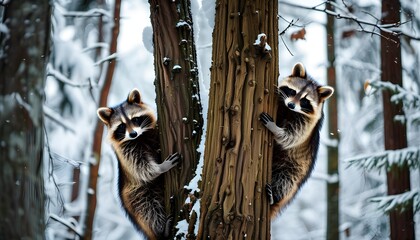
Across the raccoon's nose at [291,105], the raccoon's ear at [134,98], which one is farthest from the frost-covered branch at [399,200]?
the raccoon's ear at [134,98]

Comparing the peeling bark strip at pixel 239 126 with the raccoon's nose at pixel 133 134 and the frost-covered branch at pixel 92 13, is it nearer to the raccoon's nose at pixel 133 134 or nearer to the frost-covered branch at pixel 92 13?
the raccoon's nose at pixel 133 134

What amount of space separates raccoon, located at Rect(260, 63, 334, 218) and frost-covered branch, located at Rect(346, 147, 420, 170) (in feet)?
9.08

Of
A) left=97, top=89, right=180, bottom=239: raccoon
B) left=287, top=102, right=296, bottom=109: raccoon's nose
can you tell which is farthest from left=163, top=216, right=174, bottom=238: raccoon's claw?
left=287, top=102, right=296, bottom=109: raccoon's nose

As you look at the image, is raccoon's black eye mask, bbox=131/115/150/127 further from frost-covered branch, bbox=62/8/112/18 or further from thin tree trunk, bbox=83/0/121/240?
frost-covered branch, bbox=62/8/112/18

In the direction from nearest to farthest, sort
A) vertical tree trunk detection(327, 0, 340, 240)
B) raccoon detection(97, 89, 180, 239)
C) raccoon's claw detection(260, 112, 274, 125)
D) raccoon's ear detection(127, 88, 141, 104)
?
1. raccoon's claw detection(260, 112, 274, 125)
2. raccoon detection(97, 89, 180, 239)
3. raccoon's ear detection(127, 88, 141, 104)
4. vertical tree trunk detection(327, 0, 340, 240)

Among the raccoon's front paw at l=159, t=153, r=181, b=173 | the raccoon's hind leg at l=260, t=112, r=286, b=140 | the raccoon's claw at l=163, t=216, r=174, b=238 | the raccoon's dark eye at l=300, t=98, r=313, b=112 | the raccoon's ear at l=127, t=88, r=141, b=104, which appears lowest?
the raccoon's claw at l=163, t=216, r=174, b=238

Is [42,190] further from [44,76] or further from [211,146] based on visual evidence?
[211,146]

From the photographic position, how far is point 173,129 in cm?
359

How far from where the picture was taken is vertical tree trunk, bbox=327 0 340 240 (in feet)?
26.0

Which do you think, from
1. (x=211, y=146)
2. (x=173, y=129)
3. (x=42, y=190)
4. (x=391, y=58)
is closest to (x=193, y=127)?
(x=173, y=129)

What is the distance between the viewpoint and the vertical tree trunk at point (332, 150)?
7922mm

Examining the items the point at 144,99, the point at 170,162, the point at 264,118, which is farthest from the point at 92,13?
the point at 264,118

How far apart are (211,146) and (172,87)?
651 mm

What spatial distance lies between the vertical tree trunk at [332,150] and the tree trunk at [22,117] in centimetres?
548
